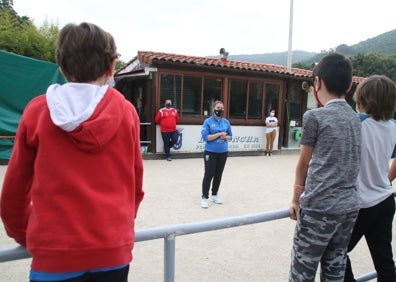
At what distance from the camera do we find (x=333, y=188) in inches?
73.2

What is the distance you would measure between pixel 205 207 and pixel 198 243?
1607mm

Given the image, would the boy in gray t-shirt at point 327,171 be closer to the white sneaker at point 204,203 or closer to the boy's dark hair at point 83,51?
the boy's dark hair at point 83,51

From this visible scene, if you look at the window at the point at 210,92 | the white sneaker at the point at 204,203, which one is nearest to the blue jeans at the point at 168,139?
the window at the point at 210,92

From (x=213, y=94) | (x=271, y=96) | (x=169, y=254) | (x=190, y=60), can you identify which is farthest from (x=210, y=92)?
(x=169, y=254)

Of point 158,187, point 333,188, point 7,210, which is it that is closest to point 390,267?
point 333,188

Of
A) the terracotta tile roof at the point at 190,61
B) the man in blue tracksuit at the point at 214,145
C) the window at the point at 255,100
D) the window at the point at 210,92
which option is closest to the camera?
the man in blue tracksuit at the point at 214,145

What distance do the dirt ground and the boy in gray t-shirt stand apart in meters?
1.55

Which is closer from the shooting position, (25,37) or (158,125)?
(158,125)

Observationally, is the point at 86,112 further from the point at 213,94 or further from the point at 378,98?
the point at 213,94

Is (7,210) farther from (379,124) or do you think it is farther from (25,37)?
(25,37)

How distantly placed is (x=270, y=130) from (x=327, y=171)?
36.8ft

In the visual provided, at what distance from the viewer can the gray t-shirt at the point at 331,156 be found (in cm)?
185

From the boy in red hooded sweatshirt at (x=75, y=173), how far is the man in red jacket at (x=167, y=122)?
9.39 metres

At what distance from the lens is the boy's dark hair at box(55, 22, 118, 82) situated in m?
1.25
